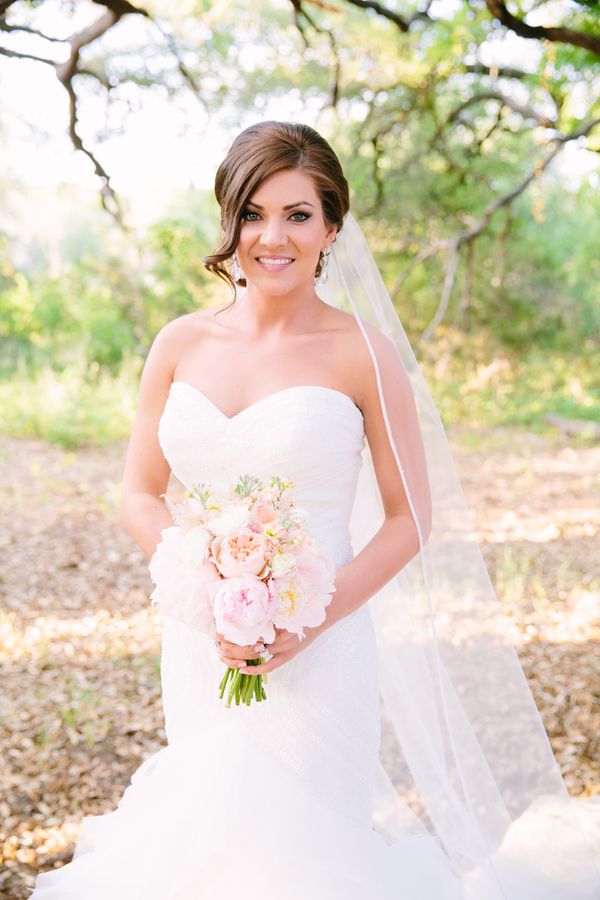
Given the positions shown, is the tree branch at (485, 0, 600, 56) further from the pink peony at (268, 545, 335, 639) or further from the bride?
the pink peony at (268, 545, 335, 639)

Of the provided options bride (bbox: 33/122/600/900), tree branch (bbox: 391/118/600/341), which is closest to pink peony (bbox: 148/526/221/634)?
bride (bbox: 33/122/600/900)

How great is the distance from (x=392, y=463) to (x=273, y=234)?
69cm

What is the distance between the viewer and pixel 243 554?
174 centimetres

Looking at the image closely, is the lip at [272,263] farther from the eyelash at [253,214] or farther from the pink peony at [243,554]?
the pink peony at [243,554]

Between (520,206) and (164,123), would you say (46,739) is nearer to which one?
(164,123)

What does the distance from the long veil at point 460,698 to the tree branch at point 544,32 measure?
1.81 metres

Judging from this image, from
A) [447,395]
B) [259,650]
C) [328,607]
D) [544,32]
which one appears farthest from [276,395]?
[447,395]

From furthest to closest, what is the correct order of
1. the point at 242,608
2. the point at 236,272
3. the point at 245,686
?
the point at 236,272, the point at 245,686, the point at 242,608

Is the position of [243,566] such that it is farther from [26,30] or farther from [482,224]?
[482,224]

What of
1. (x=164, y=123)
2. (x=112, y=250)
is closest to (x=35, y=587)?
(x=164, y=123)

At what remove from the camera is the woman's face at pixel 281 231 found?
2.20 metres

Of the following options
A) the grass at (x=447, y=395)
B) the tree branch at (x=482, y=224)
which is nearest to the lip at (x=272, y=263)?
the tree branch at (x=482, y=224)

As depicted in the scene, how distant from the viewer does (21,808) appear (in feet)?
12.2

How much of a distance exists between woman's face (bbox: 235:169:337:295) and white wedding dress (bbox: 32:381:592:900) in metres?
0.31
